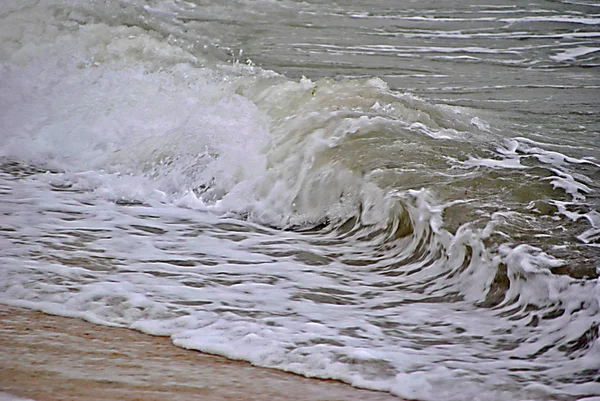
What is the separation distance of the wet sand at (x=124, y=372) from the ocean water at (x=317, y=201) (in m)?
0.09

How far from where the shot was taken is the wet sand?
2199mm

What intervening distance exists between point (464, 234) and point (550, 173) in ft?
3.76

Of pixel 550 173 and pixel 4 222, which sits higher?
pixel 550 173

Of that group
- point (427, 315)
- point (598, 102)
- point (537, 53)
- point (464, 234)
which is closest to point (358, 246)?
point (464, 234)

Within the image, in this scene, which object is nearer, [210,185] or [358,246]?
[358,246]

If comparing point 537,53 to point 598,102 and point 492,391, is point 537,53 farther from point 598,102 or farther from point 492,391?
point 492,391

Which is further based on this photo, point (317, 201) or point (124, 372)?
point (317, 201)

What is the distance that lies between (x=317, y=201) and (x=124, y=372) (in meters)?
2.35

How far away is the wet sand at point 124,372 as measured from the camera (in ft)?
7.22

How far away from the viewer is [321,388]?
2348mm

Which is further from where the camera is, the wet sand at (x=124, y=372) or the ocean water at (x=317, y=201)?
the ocean water at (x=317, y=201)

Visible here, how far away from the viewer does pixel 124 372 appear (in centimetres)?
236

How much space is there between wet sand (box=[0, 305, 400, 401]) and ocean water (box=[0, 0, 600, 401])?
0.29 feet

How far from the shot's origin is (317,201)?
455cm
